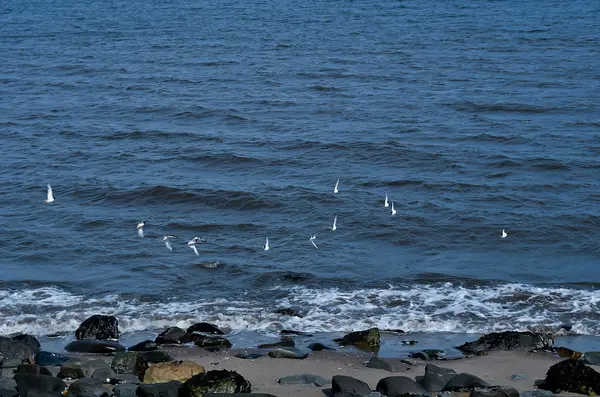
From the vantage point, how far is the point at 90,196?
2478 cm

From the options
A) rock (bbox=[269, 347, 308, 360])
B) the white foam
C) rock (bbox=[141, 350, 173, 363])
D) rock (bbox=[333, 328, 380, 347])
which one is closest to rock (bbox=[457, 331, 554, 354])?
the white foam

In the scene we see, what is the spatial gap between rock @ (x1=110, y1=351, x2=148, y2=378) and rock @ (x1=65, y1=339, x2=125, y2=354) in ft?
2.78

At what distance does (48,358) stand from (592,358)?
8100 millimetres

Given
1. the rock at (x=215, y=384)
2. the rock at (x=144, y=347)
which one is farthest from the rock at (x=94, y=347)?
the rock at (x=215, y=384)

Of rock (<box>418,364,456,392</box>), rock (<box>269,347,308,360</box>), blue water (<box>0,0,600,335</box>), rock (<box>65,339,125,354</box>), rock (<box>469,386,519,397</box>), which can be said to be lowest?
rock (<box>65,339,125,354</box>)

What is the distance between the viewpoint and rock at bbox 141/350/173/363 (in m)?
15.1

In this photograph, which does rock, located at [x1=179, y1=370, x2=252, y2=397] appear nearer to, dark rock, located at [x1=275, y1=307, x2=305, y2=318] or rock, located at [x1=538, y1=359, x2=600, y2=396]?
dark rock, located at [x1=275, y1=307, x2=305, y2=318]

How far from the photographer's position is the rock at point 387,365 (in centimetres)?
1480

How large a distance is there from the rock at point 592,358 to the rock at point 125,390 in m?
6.61

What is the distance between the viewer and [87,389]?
13680 mm

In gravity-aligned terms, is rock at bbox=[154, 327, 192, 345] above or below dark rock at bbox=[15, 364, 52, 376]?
below

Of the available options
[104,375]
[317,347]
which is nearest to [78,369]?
[104,375]

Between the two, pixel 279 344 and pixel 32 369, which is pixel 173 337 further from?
pixel 32 369

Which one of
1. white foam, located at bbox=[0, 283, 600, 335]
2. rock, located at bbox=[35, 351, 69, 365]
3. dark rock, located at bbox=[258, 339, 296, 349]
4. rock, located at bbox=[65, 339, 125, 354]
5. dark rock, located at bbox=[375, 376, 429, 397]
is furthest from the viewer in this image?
white foam, located at bbox=[0, 283, 600, 335]
